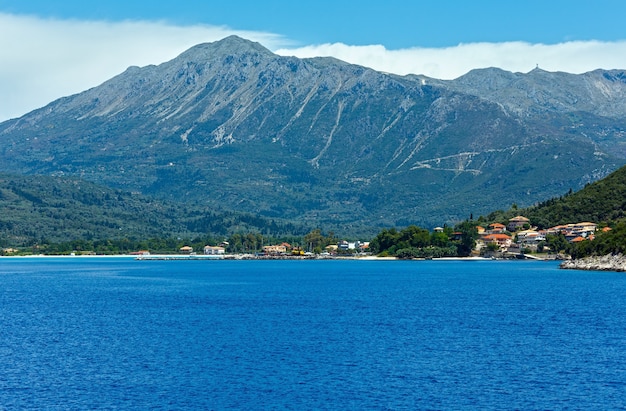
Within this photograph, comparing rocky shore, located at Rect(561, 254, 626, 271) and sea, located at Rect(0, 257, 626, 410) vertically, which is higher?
rocky shore, located at Rect(561, 254, 626, 271)

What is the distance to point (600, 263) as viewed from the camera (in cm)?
15312

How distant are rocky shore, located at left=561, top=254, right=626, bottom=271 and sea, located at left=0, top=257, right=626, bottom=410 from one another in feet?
107

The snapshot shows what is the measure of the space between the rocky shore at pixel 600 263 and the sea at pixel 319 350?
32.5 meters

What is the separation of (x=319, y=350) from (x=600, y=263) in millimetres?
101394

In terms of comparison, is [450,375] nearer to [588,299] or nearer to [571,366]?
[571,366]

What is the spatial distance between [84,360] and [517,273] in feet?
348

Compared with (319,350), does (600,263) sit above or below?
above

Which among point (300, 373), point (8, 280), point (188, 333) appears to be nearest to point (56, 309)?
point (188, 333)

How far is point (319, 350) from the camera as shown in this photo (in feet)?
209

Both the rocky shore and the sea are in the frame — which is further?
the rocky shore

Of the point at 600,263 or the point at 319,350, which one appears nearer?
the point at 319,350

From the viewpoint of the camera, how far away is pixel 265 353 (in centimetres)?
6291

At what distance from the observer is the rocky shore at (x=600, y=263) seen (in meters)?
146

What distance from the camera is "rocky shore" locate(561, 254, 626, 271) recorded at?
145538 mm
